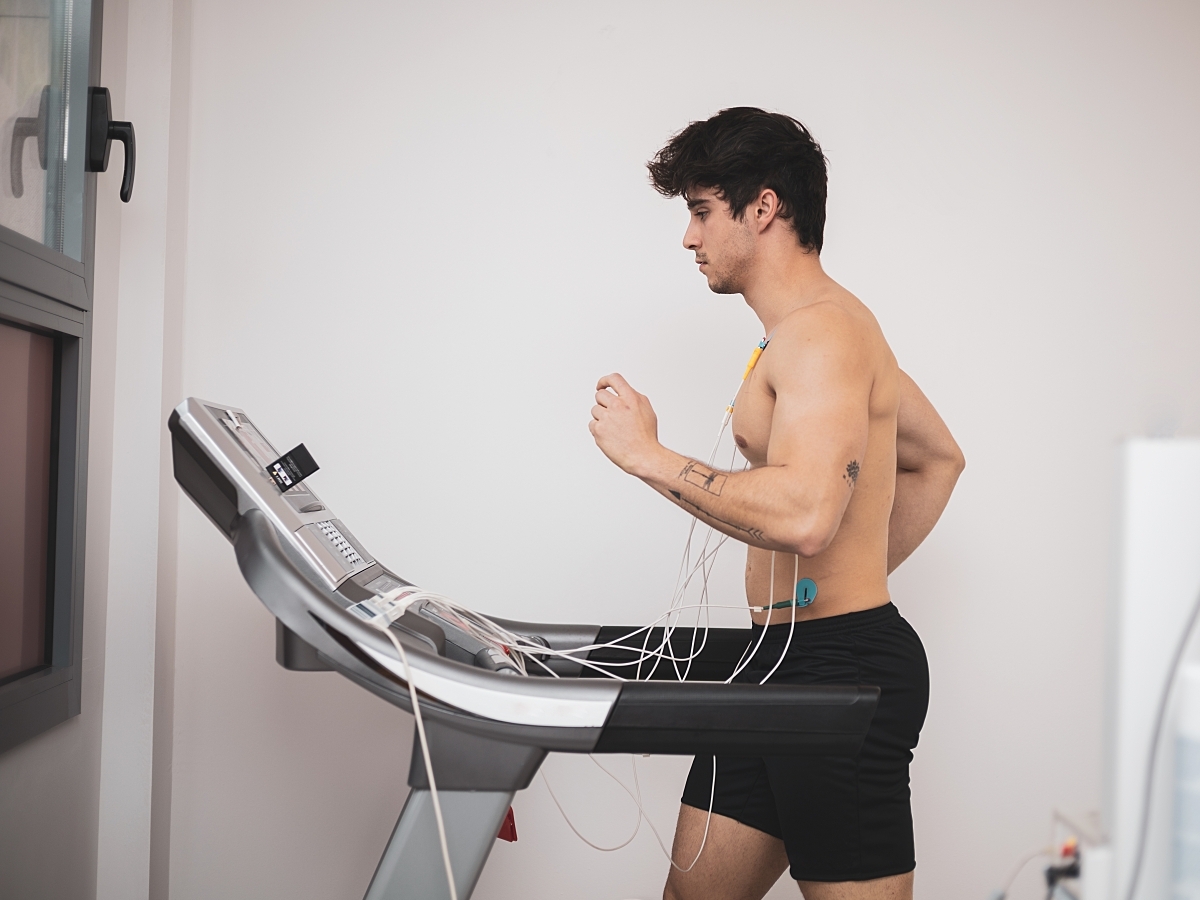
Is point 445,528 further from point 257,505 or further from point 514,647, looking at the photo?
point 257,505

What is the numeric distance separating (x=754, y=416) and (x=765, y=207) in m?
0.33

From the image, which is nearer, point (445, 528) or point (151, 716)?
point (151, 716)

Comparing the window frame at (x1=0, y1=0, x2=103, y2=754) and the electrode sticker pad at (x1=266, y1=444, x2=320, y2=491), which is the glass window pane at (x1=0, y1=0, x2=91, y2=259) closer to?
the window frame at (x1=0, y1=0, x2=103, y2=754)

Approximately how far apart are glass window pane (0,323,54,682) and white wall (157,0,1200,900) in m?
0.43

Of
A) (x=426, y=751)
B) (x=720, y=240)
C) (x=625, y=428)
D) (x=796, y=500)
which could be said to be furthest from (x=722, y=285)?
(x=426, y=751)

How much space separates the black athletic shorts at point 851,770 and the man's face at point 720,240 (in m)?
0.55

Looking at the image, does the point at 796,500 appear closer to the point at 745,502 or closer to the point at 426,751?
the point at 745,502

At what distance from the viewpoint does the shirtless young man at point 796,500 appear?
1088mm

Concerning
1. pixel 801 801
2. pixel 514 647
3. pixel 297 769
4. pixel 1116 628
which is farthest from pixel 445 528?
pixel 1116 628

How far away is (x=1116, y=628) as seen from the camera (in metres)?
0.58

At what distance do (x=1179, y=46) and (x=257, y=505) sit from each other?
7.96 ft

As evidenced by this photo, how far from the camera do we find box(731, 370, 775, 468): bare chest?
1.27 metres

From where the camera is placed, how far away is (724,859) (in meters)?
1.30

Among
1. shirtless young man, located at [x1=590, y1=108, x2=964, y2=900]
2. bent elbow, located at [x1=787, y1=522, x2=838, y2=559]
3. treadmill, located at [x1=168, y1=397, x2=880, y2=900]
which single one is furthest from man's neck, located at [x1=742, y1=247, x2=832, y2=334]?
treadmill, located at [x1=168, y1=397, x2=880, y2=900]
